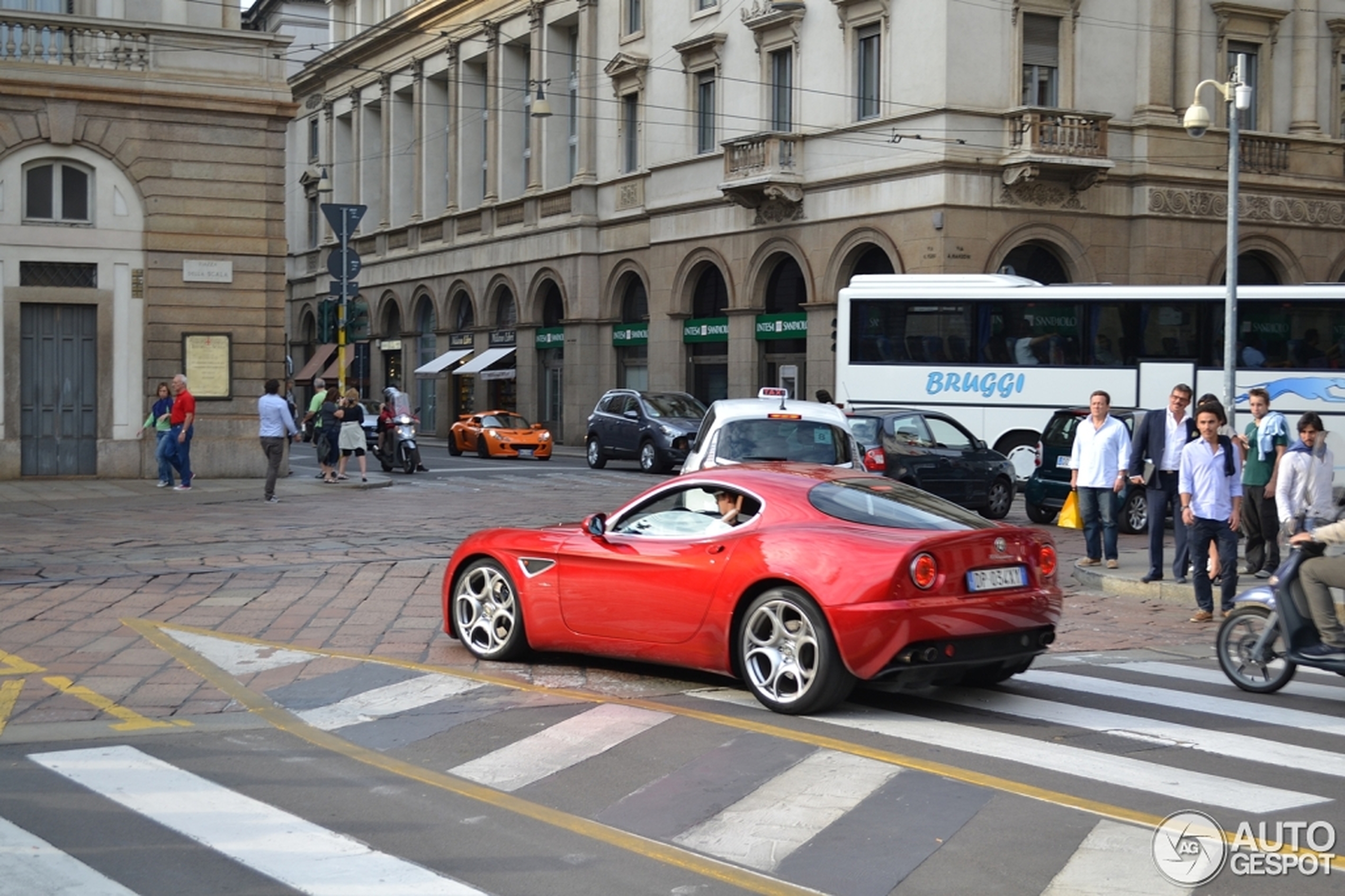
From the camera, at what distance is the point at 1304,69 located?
36.6 m

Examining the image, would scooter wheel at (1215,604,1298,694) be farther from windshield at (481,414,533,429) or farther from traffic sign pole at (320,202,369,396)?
windshield at (481,414,533,429)

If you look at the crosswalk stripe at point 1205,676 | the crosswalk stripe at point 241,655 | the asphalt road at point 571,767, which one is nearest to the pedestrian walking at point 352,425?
the asphalt road at point 571,767

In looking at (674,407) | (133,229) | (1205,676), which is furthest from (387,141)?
(1205,676)

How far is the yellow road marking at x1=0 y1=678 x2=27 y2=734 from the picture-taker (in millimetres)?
8039

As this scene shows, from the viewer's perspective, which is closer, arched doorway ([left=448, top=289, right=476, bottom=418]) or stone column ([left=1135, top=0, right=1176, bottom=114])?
stone column ([left=1135, top=0, right=1176, bottom=114])

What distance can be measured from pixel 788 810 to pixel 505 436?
33605 mm

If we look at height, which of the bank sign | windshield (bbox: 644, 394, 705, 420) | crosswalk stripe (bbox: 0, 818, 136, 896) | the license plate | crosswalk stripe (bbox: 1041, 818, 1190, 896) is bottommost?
crosswalk stripe (bbox: 0, 818, 136, 896)

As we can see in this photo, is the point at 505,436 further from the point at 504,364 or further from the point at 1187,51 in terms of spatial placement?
the point at 1187,51

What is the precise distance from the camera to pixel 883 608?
7.80 meters

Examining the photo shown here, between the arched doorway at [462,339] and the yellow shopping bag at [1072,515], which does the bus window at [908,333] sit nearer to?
the yellow shopping bag at [1072,515]

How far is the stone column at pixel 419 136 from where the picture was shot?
187 ft

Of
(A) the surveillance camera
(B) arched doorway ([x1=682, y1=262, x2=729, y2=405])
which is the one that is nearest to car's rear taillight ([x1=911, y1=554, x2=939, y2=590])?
(A) the surveillance camera

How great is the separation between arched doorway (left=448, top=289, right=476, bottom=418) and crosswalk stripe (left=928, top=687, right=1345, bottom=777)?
4616 cm
